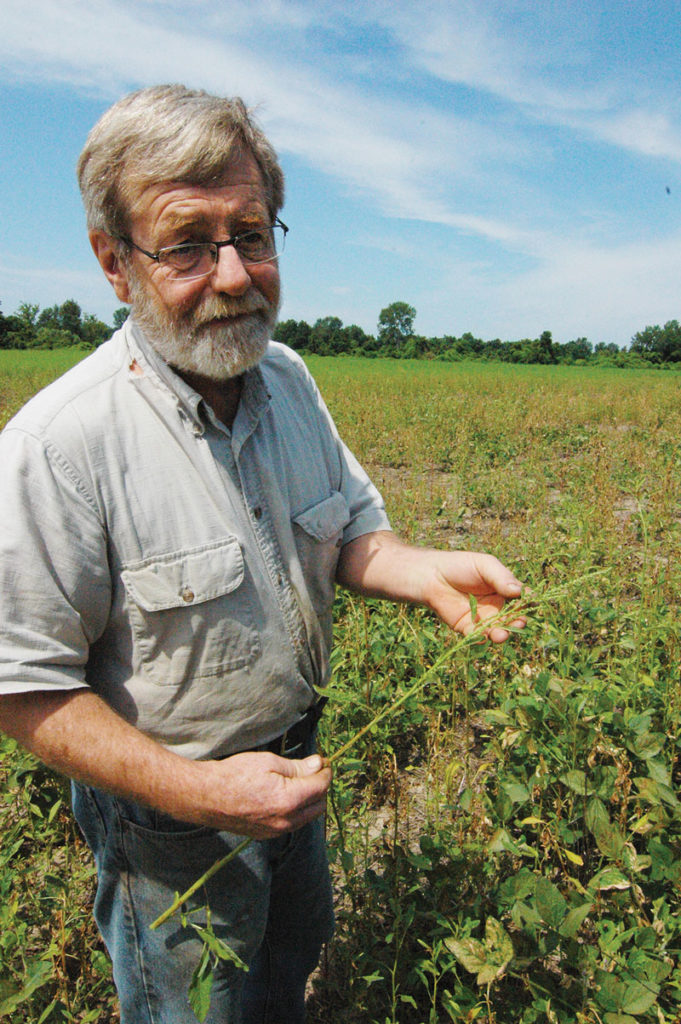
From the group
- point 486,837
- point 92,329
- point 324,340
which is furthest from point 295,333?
point 486,837

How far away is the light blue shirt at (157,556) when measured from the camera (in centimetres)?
115

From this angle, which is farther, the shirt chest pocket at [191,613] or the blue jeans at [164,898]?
the blue jeans at [164,898]

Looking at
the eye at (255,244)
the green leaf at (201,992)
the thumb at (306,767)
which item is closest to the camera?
the green leaf at (201,992)

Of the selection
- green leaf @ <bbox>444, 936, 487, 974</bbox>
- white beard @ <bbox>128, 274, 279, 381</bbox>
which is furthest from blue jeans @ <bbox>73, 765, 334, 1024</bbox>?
white beard @ <bbox>128, 274, 279, 381</bbox>

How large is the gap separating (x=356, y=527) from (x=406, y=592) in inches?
8.8

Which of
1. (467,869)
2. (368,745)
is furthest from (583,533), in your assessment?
(467,869)

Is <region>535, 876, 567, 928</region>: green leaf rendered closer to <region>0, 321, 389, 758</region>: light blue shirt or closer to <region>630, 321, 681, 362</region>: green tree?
<region>0, 321, 389, 758</region>: light blue shirt

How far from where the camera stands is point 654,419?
10328 millimetres

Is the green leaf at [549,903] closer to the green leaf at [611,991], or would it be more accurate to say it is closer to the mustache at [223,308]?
the green leaf at [611,991]

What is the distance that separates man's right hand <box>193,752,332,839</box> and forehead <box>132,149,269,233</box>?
3.36 feet

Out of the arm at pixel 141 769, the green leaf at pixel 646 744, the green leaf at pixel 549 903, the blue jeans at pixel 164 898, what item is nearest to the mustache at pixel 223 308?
the arm at pixel 141 769

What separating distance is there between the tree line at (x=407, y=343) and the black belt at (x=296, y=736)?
51212 mm

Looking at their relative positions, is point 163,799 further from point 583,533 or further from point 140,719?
point 583,533

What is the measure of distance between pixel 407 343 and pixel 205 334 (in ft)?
210
